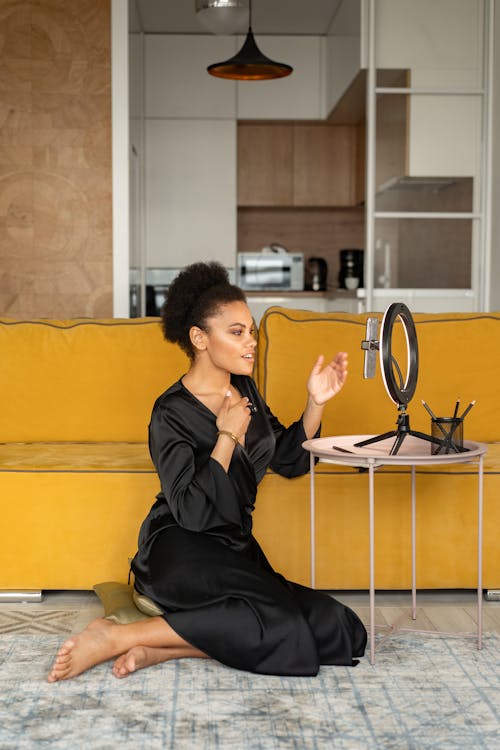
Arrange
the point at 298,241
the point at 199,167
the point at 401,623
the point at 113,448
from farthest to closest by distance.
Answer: the point at 298,241
the point at 199,167
the point at 113,448
the point at 401,623

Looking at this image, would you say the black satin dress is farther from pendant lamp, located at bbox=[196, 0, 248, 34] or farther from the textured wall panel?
the textured wall panel

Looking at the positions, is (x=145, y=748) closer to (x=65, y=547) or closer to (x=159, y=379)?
(x=65, y=547)

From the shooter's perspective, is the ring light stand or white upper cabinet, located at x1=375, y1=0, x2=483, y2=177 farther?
white upper cabinet, located at x1=375, y1=0, x2=483, y2=177

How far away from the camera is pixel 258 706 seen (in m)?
2.08

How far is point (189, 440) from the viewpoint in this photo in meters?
2.43

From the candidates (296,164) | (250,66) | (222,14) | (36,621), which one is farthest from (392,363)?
(296,164)

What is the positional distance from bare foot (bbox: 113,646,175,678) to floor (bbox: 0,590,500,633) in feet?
1.35

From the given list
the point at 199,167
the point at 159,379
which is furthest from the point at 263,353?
the point at 199,167

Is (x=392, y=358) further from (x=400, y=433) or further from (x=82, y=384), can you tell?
(x=82, y=384)

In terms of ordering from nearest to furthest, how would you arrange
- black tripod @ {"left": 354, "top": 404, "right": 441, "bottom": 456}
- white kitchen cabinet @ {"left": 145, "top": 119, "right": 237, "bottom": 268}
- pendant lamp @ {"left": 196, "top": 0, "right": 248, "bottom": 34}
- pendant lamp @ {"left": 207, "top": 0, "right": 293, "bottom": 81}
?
black tripod @ {"left": 354, "top": 404, "right": 441, "bottom": 456} → pendant lamp @ {"left": 196, "top": 0, "right": 248, "bottom": 34} → pendant lamp @ {"left": 207, "top": 0, "right": 293, "bottom": 81} → white kitchen cabinet @ {"left": 145, "top": 119, "right": 237, "bottom": 268}

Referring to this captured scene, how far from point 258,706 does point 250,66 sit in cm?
403

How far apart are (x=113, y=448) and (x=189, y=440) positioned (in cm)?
84

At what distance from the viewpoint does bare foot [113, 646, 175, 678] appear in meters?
2.22

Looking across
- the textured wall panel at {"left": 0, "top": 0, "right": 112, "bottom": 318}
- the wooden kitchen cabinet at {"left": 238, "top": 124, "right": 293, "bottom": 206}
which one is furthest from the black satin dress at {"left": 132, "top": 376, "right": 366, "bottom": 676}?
the wooden kitchen cabinet at {"left": 238, "top": 124, "right": 293, "bottom": 206}
